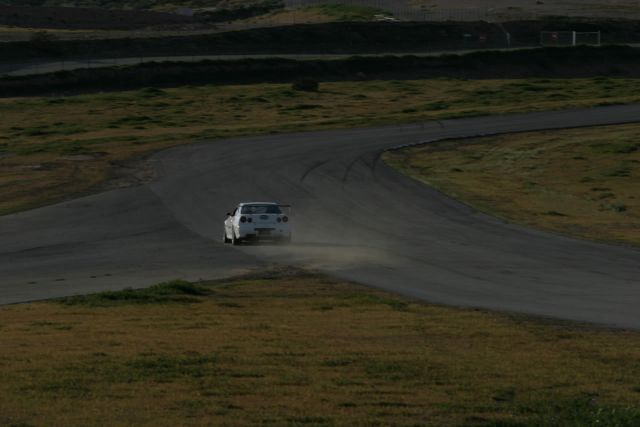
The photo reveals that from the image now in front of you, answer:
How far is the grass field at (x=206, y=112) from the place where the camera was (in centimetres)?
7756

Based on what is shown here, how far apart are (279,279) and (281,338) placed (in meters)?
11.9

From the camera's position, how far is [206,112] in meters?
105

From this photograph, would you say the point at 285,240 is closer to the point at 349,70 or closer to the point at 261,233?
the point at 261,233

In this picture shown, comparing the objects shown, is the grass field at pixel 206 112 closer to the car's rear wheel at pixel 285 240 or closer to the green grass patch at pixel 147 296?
the car's rear wheel at pixel 285 240

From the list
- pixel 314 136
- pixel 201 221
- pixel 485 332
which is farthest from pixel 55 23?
pixel 485 332

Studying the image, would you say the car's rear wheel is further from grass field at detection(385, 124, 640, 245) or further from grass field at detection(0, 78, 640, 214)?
grass field at detection(0, 78, 640, 214)

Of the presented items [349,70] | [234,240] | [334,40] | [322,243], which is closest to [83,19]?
[334,40]

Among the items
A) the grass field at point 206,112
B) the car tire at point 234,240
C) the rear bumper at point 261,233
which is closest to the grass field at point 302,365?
the rear bumper at point 261,233

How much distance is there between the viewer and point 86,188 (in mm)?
65562

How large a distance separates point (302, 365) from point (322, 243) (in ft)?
83.5

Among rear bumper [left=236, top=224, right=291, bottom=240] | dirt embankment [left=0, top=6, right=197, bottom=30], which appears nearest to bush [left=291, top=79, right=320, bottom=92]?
dirt embankment [left=0, top=6, right=197, bottom=30]

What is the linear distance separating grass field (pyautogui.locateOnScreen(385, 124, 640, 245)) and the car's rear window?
12075 mm

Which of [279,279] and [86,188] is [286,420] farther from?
[86,188]

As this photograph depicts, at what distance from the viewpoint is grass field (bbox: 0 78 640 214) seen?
77562mm
